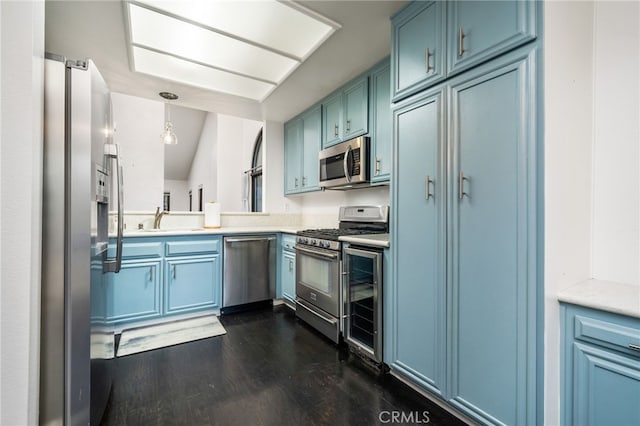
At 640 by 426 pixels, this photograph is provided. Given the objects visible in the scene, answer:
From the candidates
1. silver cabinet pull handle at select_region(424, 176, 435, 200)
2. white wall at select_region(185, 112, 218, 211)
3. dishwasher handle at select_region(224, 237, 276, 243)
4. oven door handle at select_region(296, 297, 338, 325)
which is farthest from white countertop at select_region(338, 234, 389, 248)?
white wall at select_region(185, 112, 218, 211)

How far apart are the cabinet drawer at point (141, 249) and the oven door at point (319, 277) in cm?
135

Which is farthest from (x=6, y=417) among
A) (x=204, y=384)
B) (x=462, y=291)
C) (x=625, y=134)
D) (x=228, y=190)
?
(x=228, y=190)

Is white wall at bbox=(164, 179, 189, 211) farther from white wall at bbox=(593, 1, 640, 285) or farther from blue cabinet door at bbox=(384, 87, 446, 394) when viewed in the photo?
white wall at bbox=(593, 1, 640, 285)

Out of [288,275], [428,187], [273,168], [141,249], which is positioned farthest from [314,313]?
[273,168]

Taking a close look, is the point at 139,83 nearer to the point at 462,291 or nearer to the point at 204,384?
the point at 204,384

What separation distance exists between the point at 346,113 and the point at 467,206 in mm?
1760

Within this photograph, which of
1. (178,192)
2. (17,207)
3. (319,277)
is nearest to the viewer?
(17,207)

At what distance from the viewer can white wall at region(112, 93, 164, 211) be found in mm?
4602

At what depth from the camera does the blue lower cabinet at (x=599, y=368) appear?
1.02 meters

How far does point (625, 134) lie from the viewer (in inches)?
53.6

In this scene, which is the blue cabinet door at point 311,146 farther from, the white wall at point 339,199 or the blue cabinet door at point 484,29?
the blue cabinet door at point 484,29

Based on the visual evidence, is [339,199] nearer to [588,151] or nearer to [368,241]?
[368,241]

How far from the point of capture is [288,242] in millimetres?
3254

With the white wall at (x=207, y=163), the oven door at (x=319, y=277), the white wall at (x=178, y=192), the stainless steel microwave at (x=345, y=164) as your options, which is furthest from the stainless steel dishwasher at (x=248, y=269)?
the white wall at (x=178, y=192)
